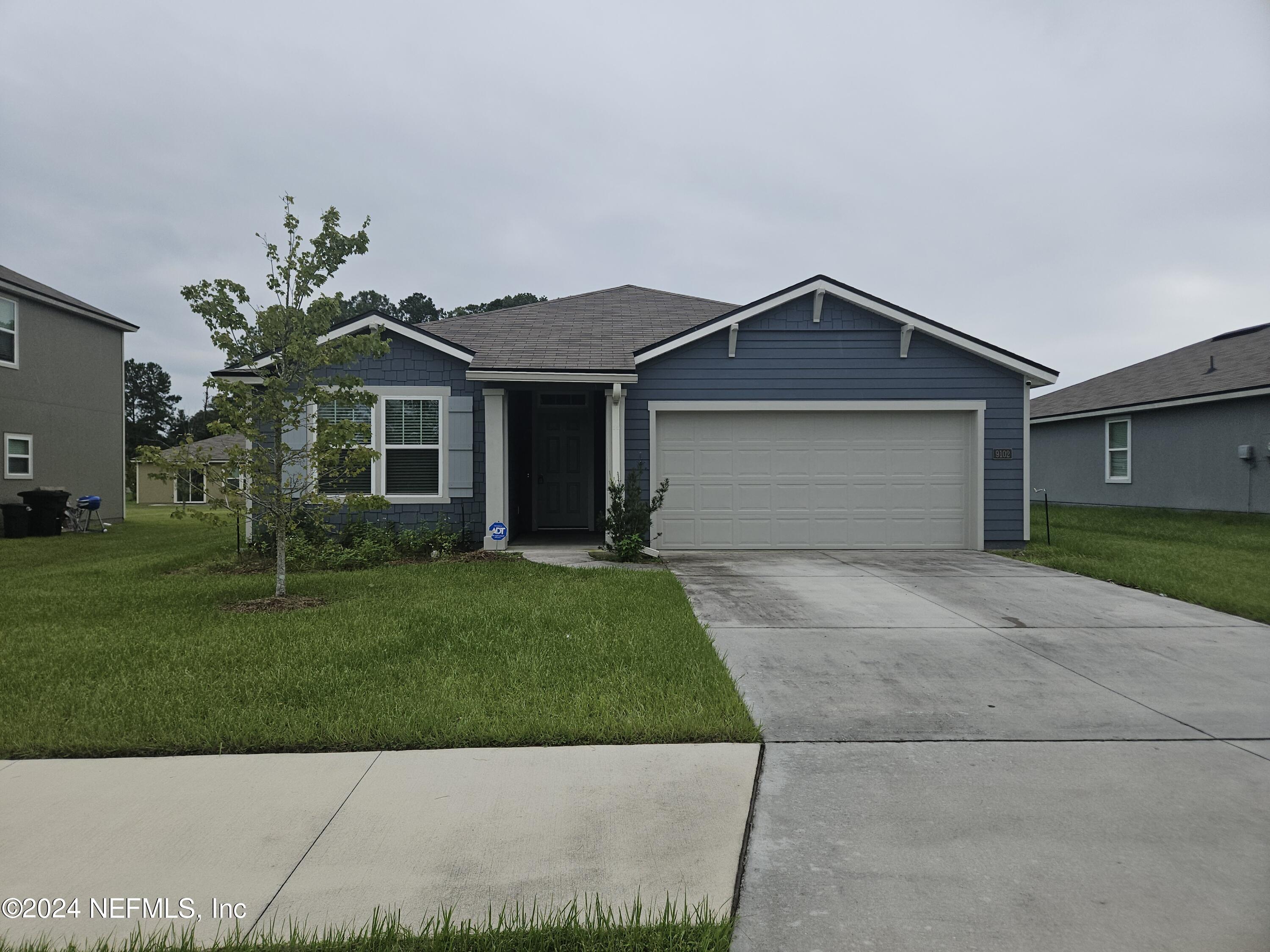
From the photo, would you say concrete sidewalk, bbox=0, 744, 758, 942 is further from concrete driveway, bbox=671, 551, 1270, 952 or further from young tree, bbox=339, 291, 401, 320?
young tree, bbox=339, 291, 401, 320

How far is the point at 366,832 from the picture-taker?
9.50ft

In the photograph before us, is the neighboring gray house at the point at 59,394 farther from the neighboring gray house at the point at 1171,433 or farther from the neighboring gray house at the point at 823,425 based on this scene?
the neighboring gray house at the point at 1171,433

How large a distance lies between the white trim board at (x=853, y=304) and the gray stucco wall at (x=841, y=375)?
0.13m

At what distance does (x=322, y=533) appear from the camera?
1066 cm

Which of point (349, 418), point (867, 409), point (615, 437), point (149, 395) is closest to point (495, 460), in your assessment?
point (615, 437)

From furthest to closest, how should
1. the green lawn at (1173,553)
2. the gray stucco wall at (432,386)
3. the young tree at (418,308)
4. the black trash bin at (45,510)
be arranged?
the young tree at (418,308) < the black trash bin at (45,510) < the gray stucco wall at (432,386) < the green lawn at (1173,553)

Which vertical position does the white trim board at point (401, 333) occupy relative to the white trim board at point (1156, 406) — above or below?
above

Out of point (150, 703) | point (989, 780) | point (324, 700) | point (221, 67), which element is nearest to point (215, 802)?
point (324, 700)

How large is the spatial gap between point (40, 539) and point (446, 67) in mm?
12011

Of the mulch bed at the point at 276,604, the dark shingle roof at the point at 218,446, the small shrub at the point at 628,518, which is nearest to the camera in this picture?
the mulch bed at the point at 276,604

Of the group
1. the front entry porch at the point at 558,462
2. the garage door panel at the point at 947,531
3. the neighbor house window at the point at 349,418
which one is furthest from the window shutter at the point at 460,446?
the garage door panel at the point at 947,531

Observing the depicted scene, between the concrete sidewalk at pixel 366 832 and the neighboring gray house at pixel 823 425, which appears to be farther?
the neighboring gray house at pixel 823 425

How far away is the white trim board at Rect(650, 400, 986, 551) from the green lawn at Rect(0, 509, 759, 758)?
3.83 m

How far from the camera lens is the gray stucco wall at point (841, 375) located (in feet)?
38.3
